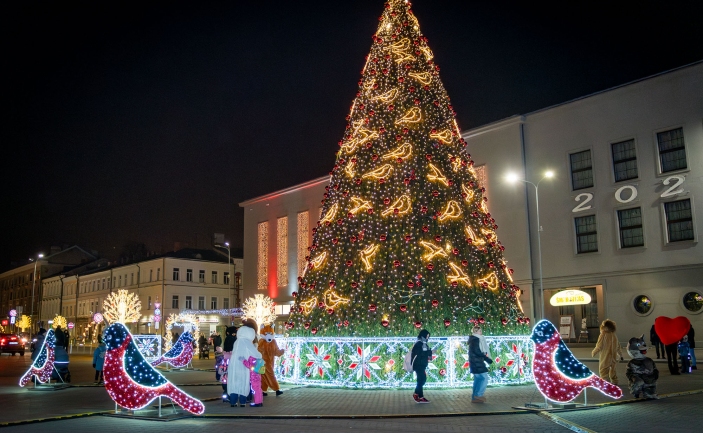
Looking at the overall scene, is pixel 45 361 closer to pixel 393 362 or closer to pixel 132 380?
pixel 132 380

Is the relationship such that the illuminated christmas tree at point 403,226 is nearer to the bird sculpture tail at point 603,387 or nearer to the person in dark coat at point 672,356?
the bird sculpture tail at point 603,387

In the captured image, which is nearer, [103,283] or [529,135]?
[529,135]

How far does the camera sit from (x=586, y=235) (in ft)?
117

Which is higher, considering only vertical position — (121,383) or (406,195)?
(406,195)

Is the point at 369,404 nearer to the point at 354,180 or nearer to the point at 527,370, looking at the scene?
the point at 527,370

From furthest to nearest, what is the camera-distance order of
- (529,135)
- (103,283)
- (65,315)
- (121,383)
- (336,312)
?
(65,315) < (103,283) < (529,135) < (336,312) < (121,383)

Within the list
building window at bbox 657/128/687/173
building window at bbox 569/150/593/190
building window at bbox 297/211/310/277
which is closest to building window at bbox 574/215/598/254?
building window at bbox 569/150/593/190

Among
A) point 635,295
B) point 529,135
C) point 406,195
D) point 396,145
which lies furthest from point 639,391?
point 529,135

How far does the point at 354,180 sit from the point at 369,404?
6.64 m

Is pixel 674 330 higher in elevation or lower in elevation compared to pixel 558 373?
higher

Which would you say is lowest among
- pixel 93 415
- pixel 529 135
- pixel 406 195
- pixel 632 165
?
pixel 93 415

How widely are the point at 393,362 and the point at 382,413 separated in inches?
154

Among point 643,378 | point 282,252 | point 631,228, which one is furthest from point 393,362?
point 282,252

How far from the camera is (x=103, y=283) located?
8350 cm
